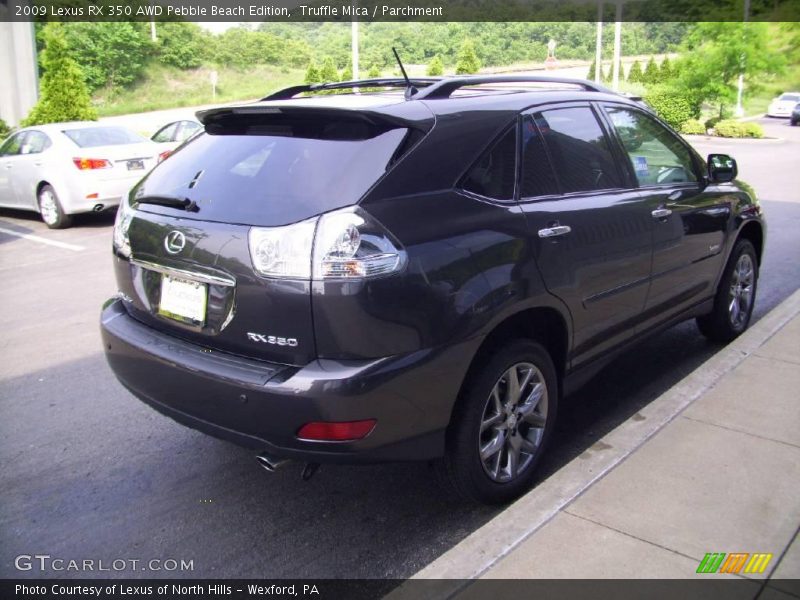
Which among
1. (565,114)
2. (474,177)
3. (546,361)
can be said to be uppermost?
(565,114)

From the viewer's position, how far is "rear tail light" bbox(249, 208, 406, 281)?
2.73m

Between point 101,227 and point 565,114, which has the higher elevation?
point 565,114

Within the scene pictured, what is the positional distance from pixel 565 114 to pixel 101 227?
31.1 ft

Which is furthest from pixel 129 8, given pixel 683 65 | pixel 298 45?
pixel 683 65

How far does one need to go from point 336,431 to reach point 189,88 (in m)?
56.2

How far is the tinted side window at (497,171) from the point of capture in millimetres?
3236

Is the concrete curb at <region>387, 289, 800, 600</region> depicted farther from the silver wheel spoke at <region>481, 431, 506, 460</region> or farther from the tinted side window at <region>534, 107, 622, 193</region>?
the tinted side window at <region>534, 107, 622, 193</region>

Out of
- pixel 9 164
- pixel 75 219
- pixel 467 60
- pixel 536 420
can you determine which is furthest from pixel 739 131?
pixel 536 420

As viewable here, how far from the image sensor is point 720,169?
5.00 meters

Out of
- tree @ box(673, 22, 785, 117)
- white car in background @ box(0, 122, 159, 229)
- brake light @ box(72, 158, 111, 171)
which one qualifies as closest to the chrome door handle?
white car in background @ box(0, 122, 159, 229)

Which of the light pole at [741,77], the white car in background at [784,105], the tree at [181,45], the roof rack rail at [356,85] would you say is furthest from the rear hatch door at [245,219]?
the tree at [181,45]

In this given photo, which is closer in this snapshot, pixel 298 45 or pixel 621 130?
pixel 621 130

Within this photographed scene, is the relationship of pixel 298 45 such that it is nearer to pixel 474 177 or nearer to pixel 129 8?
pixel 129 8

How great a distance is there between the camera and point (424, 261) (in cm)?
285
